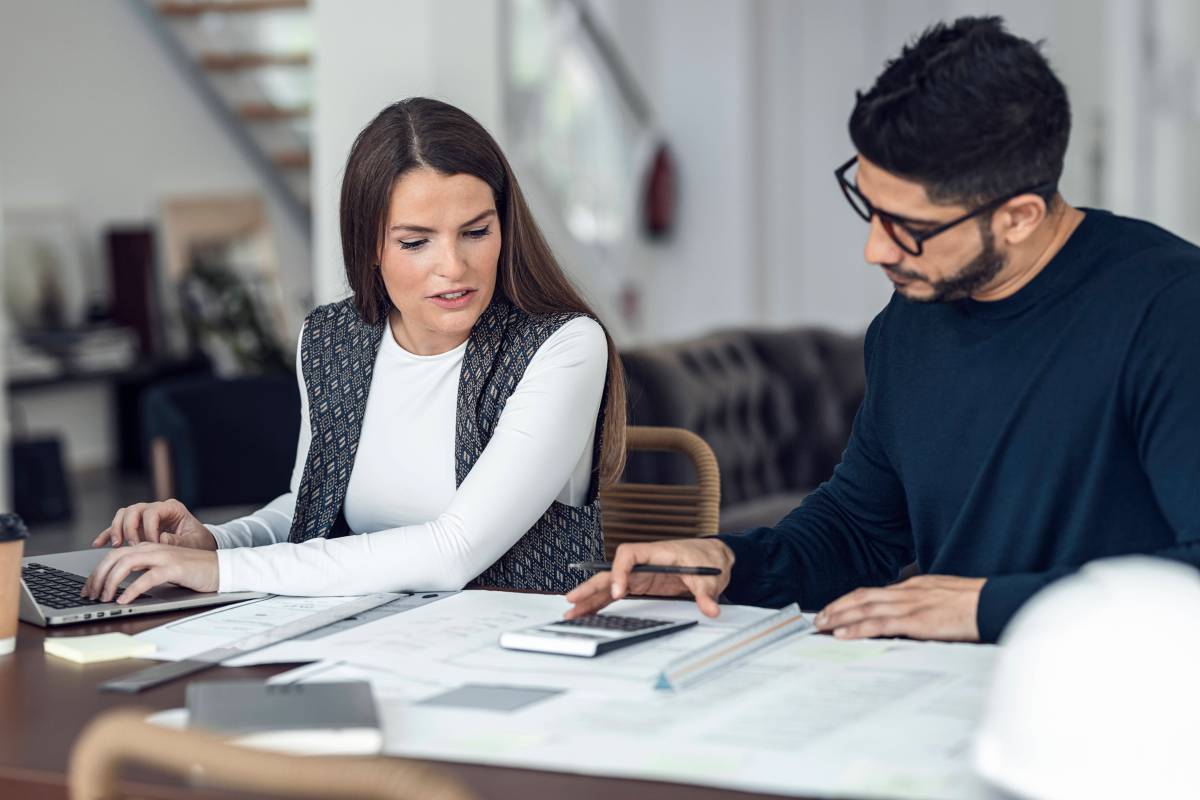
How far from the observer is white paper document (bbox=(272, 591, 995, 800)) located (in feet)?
3.68

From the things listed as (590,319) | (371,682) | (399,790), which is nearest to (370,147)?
(590,319)

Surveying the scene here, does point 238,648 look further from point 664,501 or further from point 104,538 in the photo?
point 664,501

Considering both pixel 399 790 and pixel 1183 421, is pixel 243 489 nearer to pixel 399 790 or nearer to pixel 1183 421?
pixel 1183 421

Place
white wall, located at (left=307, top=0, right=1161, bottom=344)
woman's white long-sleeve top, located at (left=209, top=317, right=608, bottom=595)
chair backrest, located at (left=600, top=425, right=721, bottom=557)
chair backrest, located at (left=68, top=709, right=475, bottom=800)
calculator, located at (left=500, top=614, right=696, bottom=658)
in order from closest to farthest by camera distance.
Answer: chair backrest, located at (left=68, top=709, right=475, bottom=800)
calculator, located at (left=500, top=614, right=696, bottom=658)
woman's white long-sleeve top, located at (left=209, top=317, right=608, bottom=595)
chair backrest, located at (left=600, top=425, right=721, bottom=557)
white wall, located at (left=307, top=0, right=1161, bottom=344)

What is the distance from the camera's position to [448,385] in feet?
7.18

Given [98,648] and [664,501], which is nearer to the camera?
[98,648]

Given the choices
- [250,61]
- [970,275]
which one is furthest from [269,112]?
[970,275]

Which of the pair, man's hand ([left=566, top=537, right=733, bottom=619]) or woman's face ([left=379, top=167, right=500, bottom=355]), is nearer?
man's hand ([left=566, top=537, right=733, bottom=619])

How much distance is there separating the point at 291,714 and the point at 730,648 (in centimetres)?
43

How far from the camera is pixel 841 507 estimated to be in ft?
6.46

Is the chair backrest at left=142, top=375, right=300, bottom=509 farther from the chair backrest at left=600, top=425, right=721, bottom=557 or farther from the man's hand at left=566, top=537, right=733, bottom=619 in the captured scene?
the man's hand at left=566, top=537, right=733, bottom=619

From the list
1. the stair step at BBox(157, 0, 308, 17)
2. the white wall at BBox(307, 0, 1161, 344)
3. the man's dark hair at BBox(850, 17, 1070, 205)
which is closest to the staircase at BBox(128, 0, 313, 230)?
the stair step at BBox(157, 0, 308, 17)

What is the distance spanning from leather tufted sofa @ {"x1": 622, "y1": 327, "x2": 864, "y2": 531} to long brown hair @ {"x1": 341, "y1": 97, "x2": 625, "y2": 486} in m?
1.77

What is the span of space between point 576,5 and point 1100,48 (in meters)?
2.41
